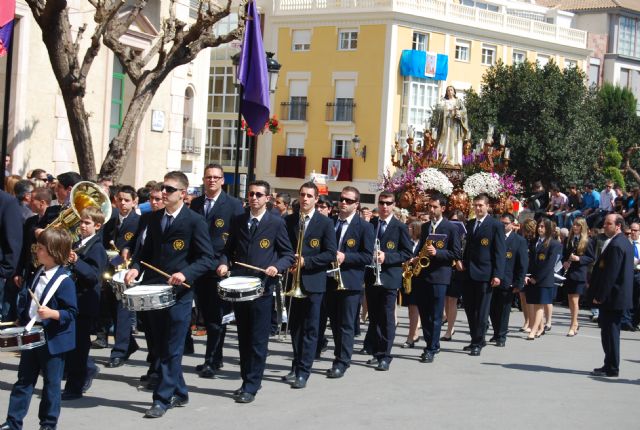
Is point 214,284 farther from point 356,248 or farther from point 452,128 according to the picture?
point 452,128

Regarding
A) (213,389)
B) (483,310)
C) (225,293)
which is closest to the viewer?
(225,293)

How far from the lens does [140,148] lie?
25719 mm

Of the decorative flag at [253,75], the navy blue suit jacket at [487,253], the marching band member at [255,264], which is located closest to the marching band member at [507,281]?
the navy blue suit jacket at [487,253]

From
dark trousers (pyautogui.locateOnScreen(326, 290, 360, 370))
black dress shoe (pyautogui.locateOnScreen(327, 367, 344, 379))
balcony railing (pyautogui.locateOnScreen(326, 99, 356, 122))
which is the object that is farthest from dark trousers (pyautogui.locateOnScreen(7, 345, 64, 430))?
balcony railing (pyautogui.locateOnScreen(326, 99, 356, 122))

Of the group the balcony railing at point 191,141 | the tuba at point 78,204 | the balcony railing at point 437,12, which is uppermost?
the balcony railing at point 437,12

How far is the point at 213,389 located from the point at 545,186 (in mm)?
46810

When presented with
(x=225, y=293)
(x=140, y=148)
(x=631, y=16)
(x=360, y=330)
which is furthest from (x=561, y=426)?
(x=631, y=16)

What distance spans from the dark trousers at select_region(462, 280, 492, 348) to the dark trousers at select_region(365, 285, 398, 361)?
180 cm

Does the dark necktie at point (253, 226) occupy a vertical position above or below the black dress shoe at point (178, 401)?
above

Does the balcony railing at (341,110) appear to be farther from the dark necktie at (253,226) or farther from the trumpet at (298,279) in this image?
the dark necktie at (253,226)

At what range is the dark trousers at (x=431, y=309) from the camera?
1352 centimetres

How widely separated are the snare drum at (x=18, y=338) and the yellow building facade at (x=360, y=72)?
4743cm

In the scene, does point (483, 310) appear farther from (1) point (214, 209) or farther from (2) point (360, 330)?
(1) point (214, 209)

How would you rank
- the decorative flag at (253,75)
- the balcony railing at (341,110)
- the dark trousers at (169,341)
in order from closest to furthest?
1. the dark trousers at (169,341)
2. the decorative flag at (253,75)
3. the balcony railing at (341,110)
